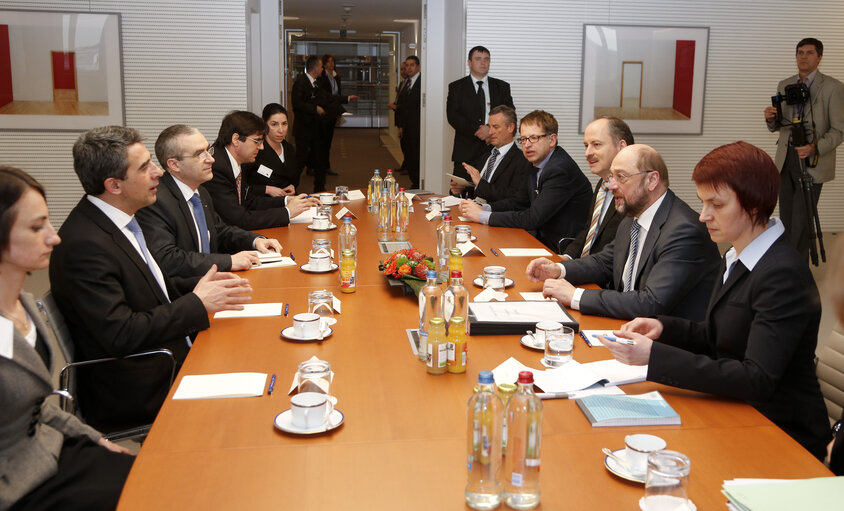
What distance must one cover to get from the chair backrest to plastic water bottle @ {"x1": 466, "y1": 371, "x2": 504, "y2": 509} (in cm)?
157

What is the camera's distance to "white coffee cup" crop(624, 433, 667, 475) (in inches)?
68.6

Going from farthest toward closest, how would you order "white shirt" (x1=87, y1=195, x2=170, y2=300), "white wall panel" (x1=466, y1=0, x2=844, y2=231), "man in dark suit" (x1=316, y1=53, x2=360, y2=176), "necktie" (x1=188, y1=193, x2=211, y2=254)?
"man in dark suit" (x1=316, y1=53, x2=360, y2=176)
"white wall panel" (x1=466, y1=0, x2=844, y2=231)
"necktie" (x1=188, y1=193, x2=211, y2=254)
"white shirt" (x1=87, y1=195, x2=170, y2=300)

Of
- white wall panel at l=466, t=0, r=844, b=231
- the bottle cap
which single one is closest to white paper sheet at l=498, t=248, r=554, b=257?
the bottle cap

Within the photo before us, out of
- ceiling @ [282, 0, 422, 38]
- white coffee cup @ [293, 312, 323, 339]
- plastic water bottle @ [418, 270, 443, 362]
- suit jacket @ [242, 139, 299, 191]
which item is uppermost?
ceiling @ [282, 0, 422, 38]

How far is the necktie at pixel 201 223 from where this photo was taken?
4.03 meters

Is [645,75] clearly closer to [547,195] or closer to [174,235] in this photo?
[547,195]

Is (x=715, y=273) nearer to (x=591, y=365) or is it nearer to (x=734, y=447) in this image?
(x=591, y=365)

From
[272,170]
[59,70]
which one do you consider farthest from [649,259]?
[59,70]

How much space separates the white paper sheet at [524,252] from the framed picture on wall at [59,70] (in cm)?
511

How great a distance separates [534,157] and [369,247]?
58.3 inches

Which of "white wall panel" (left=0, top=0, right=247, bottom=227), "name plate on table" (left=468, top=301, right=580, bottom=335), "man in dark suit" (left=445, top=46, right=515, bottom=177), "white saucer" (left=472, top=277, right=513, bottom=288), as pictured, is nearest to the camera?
"name plate on table" (left=468, top=301, right=580, bottom=335)

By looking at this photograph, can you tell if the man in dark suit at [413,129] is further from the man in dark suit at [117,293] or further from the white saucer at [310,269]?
the man in dark suit at [117,293]

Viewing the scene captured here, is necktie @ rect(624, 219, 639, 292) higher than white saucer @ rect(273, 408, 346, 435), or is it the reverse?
necktie @ rect(624, 219, 639, 292)

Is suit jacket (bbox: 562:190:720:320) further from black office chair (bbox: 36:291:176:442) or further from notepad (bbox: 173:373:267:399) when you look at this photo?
black office chair (bbox: 36:291:176:442)
